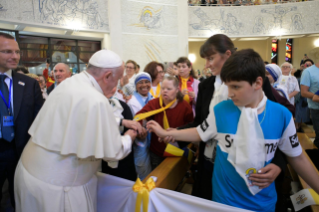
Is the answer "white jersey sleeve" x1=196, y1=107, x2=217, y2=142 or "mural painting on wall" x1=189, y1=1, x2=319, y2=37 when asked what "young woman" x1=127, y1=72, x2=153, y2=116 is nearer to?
"white jersey sleeve" x1=196, y1=107, x2=217, y2=142

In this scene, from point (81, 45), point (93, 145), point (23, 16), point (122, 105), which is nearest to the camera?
point (93, 145)

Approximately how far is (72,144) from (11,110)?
4.33 feet

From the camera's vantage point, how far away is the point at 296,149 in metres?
1.48

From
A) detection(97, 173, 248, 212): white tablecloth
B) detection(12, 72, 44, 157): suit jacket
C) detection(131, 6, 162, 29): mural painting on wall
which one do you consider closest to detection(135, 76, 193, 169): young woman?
detection(97, 173, 248, 212): white tablecloth

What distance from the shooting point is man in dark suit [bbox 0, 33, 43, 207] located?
2.37m

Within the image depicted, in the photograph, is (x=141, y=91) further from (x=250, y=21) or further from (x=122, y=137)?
(x=250, y=21)

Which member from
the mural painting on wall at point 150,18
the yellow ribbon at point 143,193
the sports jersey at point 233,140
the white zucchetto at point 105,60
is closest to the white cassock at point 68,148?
the white zucchetto at point 105,60

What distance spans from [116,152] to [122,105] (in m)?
1.21

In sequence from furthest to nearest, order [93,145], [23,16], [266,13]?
[266,13]
[23,16]
[93,145]

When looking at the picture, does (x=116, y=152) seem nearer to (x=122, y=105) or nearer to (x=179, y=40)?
(x=122, y=105)

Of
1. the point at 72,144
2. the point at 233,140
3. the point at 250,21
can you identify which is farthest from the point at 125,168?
the point at 250,21

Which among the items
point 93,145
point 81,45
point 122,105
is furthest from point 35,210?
point 81,45

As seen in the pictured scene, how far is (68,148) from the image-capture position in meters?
1.61

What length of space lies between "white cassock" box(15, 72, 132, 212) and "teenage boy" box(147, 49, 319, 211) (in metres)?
0.83
